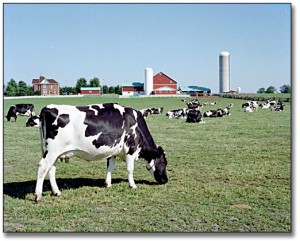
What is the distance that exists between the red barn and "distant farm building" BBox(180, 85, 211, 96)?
0.69 ft

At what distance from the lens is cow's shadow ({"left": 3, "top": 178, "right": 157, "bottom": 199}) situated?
297 inches

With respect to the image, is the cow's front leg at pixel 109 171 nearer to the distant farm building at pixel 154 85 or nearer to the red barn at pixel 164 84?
the distant farm building at pixel 154 85

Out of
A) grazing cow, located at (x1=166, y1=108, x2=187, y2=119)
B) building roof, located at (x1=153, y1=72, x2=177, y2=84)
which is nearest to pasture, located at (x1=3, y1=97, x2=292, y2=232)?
building roof, located at (x1=153, y1=72, x2=177, y2=84)

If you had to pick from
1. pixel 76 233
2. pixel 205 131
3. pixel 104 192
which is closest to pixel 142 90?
pixel 104 192

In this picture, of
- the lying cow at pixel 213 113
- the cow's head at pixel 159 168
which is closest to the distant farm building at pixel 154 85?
the cow's head at pixel 159 168

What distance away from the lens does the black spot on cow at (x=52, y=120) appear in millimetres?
6953

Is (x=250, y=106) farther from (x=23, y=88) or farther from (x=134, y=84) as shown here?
(x=23, y=88)

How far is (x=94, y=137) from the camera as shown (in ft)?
23.9

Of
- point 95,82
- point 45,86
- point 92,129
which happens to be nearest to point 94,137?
point 92,129

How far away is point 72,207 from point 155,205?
1.36 metres

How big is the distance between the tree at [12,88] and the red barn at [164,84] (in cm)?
275

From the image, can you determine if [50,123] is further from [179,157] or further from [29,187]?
[179,157]

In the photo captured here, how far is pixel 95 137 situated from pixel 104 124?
11.9 inches

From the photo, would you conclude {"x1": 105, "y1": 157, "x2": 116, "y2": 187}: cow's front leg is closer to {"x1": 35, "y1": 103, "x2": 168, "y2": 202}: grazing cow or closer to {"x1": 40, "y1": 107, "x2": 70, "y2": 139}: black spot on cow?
{"x1": 35, "y1": 103, "x2": 168, "y2": 202}: grazing cow
